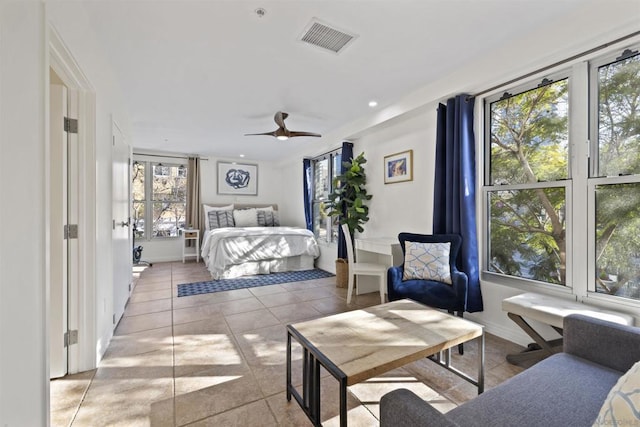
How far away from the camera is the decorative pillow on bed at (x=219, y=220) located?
6.14 meters

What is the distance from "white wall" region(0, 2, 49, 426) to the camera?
0.91 m

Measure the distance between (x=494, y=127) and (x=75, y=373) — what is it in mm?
3929

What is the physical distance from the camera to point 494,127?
106 inches

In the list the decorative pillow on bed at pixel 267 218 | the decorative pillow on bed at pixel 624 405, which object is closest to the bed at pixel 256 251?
the decorative pillow on bed at pixel 267 218

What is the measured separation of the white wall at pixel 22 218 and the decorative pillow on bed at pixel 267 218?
5.43 metres

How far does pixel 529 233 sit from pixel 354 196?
2.22m

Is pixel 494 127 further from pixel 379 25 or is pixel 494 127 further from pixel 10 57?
pixel 10 57

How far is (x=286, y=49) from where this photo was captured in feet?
7.60

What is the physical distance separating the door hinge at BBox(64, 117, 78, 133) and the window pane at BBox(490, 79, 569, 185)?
340 cm

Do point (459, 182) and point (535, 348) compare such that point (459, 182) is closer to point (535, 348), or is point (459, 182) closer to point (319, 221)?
point (535, 348)

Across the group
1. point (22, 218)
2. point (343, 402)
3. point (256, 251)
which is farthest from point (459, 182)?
point (256, 251)

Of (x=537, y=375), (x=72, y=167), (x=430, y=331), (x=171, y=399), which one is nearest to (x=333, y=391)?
(x=430, y=331)

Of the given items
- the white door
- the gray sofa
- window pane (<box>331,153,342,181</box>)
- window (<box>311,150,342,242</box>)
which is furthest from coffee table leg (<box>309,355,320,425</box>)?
window pane (<box>331,153,342,181</box>)

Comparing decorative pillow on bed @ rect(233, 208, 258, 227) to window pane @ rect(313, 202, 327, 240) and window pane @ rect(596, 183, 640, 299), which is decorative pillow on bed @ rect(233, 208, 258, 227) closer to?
window pane @ rect(313, 202, 327, 240)
